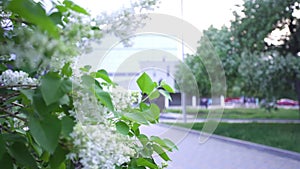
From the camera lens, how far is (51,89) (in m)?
0.23

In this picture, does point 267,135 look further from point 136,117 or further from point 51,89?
point 51,89

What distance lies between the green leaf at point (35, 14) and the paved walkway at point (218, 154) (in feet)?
0.91

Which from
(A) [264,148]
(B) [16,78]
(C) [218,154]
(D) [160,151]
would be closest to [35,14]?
(B) [16,78]

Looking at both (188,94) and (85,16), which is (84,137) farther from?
(188,94)

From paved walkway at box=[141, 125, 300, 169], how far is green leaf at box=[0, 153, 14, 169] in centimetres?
20

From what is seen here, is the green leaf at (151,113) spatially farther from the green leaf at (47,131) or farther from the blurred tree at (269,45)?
the blurred tree at (269,45)

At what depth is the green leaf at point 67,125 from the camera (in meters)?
0.24

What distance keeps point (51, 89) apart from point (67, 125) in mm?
32

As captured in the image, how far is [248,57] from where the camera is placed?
14.3 feet

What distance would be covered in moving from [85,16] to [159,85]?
0.83 ft

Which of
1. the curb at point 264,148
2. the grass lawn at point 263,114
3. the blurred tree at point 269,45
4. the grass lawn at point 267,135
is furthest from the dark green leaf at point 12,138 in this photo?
the grass lawn at point 263,114

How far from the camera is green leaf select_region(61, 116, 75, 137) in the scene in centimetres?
24

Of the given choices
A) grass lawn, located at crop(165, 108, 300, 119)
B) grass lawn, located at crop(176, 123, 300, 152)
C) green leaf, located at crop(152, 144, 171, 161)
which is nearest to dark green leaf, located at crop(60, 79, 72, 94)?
green leaf, located at crop(152, 144, 171, 161)

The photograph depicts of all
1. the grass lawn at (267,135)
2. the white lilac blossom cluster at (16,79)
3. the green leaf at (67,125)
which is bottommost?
the grass lawn at (267,135)
